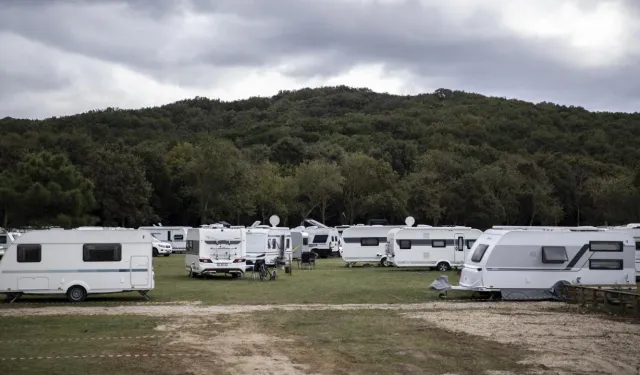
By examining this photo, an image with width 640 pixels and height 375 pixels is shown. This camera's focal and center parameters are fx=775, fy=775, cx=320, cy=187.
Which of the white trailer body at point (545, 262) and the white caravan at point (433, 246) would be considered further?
the white caravan at point (433, 246)

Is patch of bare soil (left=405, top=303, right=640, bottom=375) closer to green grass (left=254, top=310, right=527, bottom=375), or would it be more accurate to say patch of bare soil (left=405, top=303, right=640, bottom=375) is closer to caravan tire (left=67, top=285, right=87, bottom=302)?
green grass (left=254, top=310, right=527, bottom=375)

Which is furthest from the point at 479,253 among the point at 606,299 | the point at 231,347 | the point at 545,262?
the point at 231,347

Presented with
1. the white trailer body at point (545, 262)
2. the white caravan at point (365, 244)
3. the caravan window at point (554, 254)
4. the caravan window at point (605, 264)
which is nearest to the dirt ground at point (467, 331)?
the white trailer body at point (545, 262)

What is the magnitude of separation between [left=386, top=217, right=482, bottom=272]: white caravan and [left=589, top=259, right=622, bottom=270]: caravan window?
13.7m

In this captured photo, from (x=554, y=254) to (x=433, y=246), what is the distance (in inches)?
566

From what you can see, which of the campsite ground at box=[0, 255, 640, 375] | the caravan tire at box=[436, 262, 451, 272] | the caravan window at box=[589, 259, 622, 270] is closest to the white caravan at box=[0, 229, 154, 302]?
the campsite ground at box=[0, 255, 640, 375]

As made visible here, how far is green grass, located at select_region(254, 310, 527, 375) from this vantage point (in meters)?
12.1

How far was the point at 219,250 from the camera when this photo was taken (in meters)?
31.4

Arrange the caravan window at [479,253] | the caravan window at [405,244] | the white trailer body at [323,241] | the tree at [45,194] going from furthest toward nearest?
the tree at [45,194], the white trailer body at [323,241], the caravan window at [405,244], the caravan window at [479,253]

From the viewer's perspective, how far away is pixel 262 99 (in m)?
143

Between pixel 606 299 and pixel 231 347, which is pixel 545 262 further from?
pixel 231 347

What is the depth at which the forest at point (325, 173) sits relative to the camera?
6569 cm

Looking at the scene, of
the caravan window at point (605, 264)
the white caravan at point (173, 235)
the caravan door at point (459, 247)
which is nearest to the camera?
the caravan window at point (605, 264)

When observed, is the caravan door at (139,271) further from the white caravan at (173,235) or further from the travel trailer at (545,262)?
the white caravan at (173,235)
